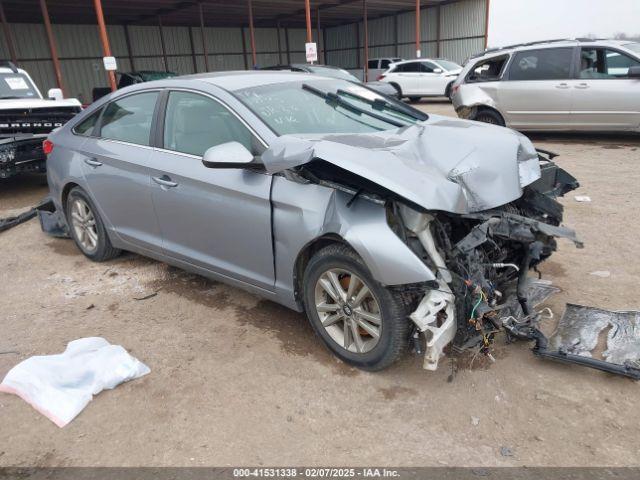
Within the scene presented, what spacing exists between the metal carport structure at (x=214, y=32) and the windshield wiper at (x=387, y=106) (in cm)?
1642

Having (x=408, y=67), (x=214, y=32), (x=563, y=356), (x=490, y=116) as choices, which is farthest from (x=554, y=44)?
(x=214, y=32)

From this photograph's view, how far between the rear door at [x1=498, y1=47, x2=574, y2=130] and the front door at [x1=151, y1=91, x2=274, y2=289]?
23.7 ft

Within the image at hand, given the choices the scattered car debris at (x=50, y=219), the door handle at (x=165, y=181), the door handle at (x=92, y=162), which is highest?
the door handle at (x=92, y=162)

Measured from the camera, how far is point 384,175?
2.55m

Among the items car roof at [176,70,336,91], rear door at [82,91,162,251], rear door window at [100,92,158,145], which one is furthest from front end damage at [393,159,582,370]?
rear door window at [100,92,158,145]

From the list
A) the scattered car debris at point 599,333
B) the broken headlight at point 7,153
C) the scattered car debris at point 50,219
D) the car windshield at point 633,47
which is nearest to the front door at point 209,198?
the scattered car debris at point 599,333

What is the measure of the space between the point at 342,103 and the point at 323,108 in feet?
0.75

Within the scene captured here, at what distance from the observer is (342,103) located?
3.74 m

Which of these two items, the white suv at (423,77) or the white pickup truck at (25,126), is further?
the white suv at (423,77)

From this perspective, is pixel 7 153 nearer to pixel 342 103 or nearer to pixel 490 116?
pixel 342 103

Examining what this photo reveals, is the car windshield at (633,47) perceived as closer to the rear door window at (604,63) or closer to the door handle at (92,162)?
the rear door window at (604,63)

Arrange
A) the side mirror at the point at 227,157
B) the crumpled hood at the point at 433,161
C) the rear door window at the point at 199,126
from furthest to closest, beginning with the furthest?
the rear door window at the point at 199,126, the side mirror at the point at 227,157, the crumpled hood at the point at 433,161

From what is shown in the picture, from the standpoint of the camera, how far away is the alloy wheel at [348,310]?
2801 mm

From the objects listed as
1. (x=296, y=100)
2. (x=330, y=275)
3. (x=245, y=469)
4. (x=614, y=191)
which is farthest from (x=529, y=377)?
(x=614, y=191)
